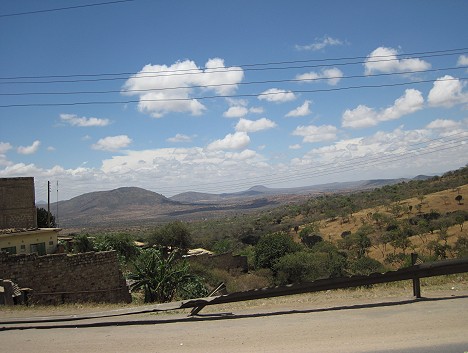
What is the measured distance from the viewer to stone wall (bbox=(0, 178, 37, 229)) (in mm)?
37406

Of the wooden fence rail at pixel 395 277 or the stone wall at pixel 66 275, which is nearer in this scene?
the wooden fence rail at pixel 395 277

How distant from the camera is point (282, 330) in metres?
6.70

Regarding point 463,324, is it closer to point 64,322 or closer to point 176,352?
point 176,352

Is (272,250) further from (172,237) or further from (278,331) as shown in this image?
(278,331)

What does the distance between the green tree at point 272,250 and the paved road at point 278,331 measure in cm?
3280

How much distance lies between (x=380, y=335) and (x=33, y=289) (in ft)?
49.0

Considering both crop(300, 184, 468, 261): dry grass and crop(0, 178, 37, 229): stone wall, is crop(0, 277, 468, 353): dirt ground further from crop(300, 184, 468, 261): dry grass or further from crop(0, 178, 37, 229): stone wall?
crop(300, 184, 468, 261): dry grass

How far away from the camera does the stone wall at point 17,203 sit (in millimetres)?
37406

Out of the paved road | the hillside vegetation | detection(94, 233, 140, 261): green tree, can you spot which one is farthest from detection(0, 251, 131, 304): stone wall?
detection(94, 233, 140, 261): green tree

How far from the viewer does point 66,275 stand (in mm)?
17703

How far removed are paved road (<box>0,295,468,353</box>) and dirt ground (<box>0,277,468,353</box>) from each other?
0.01m

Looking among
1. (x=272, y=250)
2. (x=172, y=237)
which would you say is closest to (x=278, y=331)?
(x=272, y=250)

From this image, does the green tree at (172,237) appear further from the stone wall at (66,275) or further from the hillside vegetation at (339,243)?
the stone wall at (66,275)

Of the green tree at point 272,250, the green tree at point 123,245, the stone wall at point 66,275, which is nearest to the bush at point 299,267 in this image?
the green tree at point 272,250
